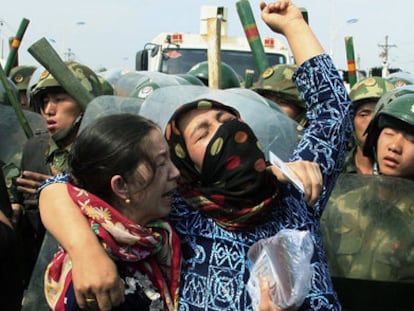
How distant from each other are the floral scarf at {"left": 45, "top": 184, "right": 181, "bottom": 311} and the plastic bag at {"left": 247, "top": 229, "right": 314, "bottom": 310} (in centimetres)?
21

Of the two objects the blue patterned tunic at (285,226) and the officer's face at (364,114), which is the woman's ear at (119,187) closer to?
the blue patterned tunic at (285,226)

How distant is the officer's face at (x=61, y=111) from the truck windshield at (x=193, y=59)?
6550 millimetres

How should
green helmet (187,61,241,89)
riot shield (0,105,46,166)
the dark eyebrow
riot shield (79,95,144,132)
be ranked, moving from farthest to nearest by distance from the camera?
green helmet (187,61,241,89) → riot shield (0,105,46,166) → riot shield (79,95,144,132) → the dark eyebrow

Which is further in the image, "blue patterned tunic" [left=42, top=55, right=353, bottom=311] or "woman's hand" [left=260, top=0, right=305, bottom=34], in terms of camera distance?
"woman's hand" [left=260, top=0, right=305, bottom=34]

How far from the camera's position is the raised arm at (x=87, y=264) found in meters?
1.48

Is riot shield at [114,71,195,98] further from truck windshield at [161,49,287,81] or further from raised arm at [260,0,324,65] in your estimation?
truck windshield at [161,49,287,81]

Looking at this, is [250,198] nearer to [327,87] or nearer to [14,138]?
[327,87]

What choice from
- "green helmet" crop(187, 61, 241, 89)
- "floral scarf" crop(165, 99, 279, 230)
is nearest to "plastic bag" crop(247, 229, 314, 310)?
"floral scarf" crop(165, 99, 279, 230)

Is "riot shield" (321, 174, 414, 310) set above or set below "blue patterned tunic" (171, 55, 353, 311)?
below

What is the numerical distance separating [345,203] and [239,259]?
32.2 inches

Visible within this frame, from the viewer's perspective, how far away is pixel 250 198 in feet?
5.34

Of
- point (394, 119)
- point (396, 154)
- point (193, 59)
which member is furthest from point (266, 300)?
point (193, 59)

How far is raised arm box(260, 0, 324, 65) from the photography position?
194 cm

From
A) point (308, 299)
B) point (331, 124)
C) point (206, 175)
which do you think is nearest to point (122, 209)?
point (206, 175)
